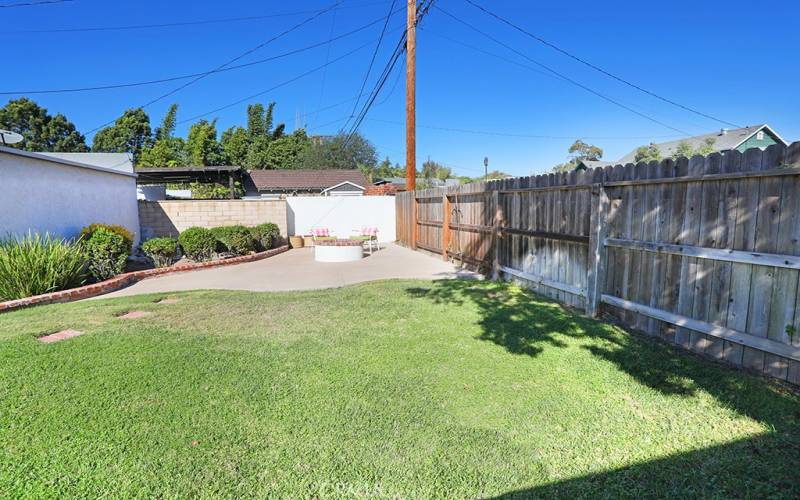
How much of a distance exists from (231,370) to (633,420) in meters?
3.23

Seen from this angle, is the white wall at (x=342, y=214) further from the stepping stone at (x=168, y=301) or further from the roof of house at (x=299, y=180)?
the roof of house at (x=299, y=180)

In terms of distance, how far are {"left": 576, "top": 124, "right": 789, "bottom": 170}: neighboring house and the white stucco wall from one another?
2135 cm

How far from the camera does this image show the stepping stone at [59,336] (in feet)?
14.2

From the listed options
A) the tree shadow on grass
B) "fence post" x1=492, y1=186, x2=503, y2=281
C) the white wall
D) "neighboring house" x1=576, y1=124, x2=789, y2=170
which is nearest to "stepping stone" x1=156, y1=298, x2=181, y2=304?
the tree shadow on grass

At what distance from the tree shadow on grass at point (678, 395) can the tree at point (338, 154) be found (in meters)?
42.6

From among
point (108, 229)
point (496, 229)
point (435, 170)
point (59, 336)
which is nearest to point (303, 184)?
point (108, 229)

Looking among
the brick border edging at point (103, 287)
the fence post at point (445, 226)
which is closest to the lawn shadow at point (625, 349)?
the fence post at point (445, 226)

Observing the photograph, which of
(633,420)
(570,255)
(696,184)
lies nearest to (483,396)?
(633,420)

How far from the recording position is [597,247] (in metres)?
5.14

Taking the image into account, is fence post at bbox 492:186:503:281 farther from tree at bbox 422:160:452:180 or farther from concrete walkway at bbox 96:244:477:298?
tree at bbox 422:160:452:180

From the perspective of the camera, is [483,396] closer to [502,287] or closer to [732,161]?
[732,161]

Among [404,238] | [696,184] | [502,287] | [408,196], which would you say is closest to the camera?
[696,184]

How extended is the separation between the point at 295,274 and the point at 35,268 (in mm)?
4441

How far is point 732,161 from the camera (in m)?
3.62
